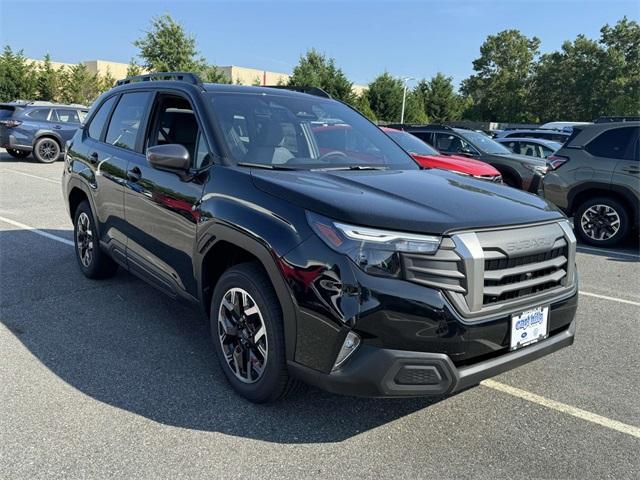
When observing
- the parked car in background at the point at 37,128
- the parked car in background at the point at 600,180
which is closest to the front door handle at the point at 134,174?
the parked car in background at the point at 600,180

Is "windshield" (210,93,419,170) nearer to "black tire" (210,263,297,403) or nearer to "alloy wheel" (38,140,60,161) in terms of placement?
"black tire" (210,263,297,403)

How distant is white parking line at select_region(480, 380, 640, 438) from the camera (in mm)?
2930

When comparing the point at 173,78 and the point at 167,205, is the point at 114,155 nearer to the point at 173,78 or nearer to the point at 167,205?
the point at 173,78

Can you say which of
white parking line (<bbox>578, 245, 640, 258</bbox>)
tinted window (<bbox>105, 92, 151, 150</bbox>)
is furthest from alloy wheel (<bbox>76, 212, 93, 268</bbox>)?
white parking line (<bbox>578, 245, 640, 258</bbox>)

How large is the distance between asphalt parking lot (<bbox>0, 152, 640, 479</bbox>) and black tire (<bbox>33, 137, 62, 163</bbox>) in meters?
13.7

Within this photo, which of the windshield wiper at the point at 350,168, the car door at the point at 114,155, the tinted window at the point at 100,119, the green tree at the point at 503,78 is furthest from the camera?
the green tree at the point at 503,78

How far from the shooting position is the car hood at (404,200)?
2.50 metres

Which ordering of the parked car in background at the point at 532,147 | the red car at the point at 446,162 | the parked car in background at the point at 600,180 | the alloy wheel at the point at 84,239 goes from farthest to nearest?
1. the parked car in background at the point at 532,147
2. the red car at the point at 446,162
3. the parked car in background at the point at 600,180
4. the alloy wheel at the point at 84,239

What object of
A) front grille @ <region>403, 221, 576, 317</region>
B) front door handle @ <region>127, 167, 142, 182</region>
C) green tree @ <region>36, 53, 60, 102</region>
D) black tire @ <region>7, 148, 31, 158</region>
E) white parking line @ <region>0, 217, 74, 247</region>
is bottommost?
white parking line @ <region>0, 217, 74, 247</region>

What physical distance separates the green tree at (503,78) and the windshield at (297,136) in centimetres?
7276

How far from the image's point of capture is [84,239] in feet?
17.4

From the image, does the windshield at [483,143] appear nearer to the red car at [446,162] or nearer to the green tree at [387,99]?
the red car at [446,162]

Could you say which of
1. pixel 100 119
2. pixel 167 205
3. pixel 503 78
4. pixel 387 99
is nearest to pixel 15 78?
pixel 387 99

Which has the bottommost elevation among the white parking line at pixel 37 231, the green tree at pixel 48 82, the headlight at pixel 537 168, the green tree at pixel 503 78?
the white parking line at pixel 37 231
